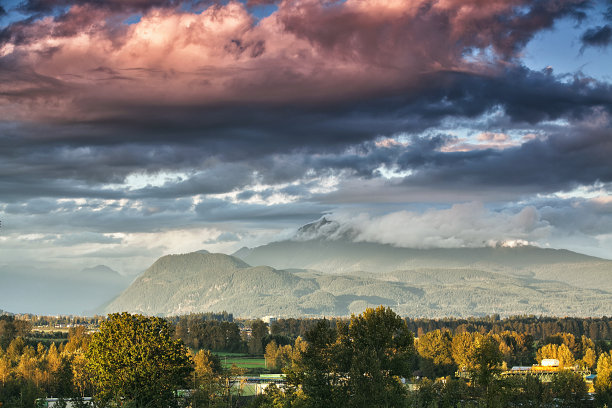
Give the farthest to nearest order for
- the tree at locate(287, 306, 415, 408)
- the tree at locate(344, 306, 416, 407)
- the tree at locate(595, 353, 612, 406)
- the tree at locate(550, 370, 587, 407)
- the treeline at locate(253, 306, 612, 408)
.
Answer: the tree at locate(595, 353, 612, 406)
the tree at locate(550, 370, 587, 407)
the treeline at locate(253, 306, 612, 408)
the tree at locate(287, 306, 415, 408)
the tree at locate(344, 306, 416, 407)

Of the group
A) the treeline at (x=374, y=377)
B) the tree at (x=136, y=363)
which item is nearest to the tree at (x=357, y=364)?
the treeline at (x=374, y=377)

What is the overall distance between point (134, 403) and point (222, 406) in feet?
92.3

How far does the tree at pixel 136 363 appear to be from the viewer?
102 metres

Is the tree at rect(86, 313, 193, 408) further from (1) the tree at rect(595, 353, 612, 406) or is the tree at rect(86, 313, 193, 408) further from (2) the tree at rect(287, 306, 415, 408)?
(1) the tree at rect(595, 353, 612, 406)

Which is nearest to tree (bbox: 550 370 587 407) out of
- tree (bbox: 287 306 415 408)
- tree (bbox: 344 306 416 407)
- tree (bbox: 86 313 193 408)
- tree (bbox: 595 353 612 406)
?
tree (bbox: 595 353 612 406)

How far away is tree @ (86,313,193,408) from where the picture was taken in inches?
4011

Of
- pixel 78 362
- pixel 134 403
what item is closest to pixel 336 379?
pixel 134 403

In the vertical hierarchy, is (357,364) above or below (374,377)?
above

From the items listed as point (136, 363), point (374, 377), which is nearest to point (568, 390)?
point (374, 377)

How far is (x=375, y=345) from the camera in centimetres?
11894

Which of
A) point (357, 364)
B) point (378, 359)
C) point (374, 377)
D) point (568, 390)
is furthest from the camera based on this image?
point (568, 390)

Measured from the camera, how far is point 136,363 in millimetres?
103250

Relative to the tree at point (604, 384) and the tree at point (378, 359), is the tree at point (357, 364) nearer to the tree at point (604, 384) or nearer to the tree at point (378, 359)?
the tree at point (378, 359)

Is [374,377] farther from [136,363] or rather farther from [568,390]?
[568,390]
